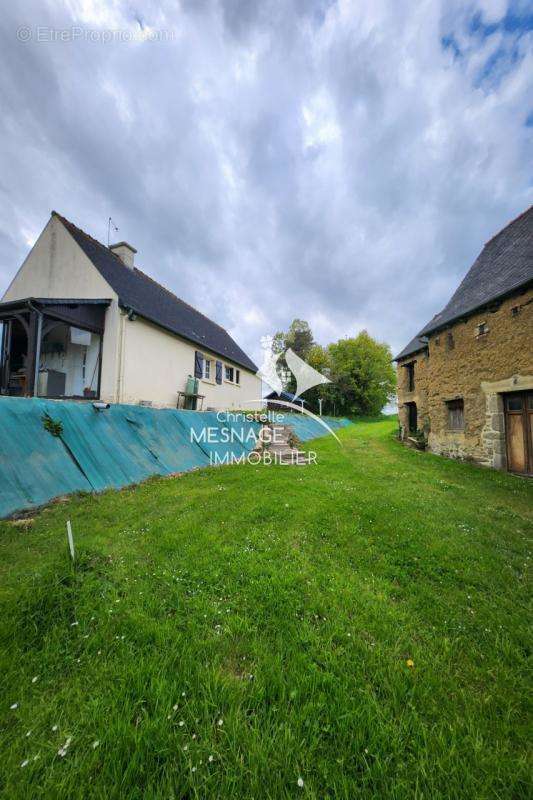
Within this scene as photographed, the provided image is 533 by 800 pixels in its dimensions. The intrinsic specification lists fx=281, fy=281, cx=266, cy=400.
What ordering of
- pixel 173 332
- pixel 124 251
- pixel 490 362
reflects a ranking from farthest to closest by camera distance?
pixel 124 251, pixel 173 332, pixel 490 362

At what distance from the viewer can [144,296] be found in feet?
44.0

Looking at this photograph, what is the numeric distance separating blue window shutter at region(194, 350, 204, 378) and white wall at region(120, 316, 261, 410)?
28 centimetres

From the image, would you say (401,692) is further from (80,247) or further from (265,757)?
(80,247)

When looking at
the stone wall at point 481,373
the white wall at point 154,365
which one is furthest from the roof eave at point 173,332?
the stone wall at point 481,373

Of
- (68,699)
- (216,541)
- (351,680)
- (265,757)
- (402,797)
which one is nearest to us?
(402,797)

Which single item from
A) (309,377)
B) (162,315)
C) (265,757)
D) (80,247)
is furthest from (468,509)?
(309,377)

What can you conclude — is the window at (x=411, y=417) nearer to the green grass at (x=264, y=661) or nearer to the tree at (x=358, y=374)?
the green grass at (x=264, y=661)

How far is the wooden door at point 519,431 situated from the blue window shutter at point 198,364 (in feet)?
42.8

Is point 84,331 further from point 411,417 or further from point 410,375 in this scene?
point 411,417

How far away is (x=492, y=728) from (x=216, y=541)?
2.83 m

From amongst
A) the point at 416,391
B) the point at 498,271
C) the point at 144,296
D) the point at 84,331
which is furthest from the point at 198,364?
the point at 498,271

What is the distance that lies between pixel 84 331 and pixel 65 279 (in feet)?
8.64

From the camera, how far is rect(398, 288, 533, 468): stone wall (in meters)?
8.10

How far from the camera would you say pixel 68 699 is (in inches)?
67.1
